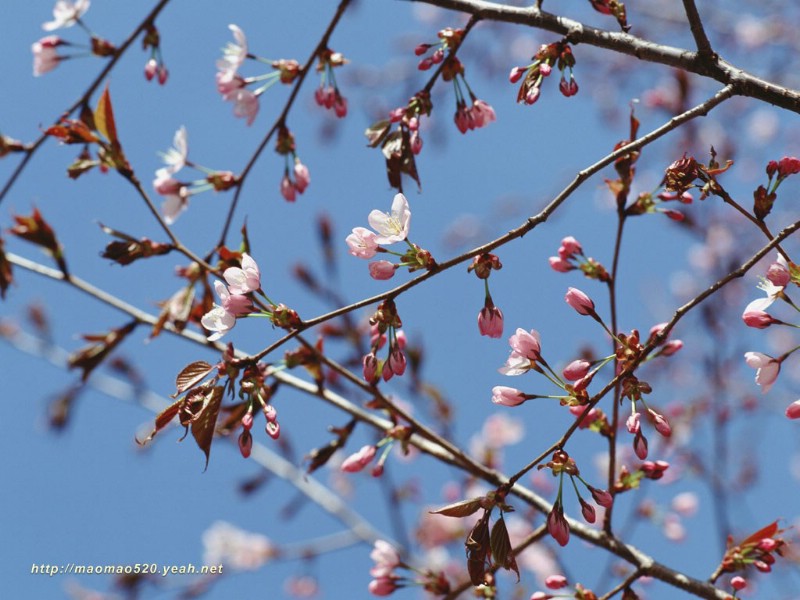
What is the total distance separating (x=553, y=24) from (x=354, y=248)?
63 centimetres

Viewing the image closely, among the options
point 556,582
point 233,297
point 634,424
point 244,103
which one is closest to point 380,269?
point 233,297

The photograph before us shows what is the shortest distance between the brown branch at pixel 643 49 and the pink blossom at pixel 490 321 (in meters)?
0.54

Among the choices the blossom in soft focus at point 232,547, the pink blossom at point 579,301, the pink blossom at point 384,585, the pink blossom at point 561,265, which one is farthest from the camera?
the blossom in soft focus at point 232,547

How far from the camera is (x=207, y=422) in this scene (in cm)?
117

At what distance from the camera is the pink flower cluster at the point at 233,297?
4.31ft

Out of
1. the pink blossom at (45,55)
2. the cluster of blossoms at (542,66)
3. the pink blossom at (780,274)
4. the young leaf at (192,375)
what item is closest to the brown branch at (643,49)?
the cluster of blossoms at (542,66)

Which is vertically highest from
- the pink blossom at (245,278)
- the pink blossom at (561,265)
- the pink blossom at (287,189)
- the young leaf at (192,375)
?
the pink blossom at (287,189)

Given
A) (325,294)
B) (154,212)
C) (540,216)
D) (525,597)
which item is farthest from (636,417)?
(525,597)

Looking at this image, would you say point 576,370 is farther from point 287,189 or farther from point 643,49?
point 287,189

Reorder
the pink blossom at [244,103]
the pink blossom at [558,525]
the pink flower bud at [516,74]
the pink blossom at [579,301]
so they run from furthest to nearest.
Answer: the pink blossom at [244,103] < the pink flower bud at [516,74] < the pink blossom at [579,301] < the pink blossom at [558,525]

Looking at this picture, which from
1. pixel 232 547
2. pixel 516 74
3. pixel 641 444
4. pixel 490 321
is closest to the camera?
pixel 641 444

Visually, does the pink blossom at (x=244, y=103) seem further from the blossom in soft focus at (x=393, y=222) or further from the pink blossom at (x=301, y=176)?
the blossom in soft focus at (x=393, y=222)

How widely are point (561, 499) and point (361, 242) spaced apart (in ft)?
1.86

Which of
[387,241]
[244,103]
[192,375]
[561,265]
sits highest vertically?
[244,103]
